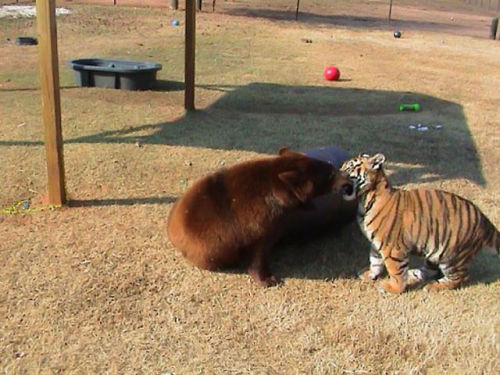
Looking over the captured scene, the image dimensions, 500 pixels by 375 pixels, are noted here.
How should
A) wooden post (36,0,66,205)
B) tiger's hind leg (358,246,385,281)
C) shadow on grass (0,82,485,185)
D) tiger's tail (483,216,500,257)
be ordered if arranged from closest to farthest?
tiger's tail (483,216,500,257) → tiger's hind leg (358,246,385,281) → wooden post (36,0,66,205) → shadow on grass (0,82,485,185)

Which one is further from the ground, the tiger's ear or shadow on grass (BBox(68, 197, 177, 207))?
the tiger's ear

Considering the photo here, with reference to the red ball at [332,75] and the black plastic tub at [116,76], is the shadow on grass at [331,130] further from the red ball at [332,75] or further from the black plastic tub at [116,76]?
the red ball at [332,75]

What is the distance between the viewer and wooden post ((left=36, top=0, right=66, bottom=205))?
4.91 m

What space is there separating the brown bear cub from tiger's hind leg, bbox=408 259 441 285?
796 mm

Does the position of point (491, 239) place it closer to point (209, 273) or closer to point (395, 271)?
point (395, 271)

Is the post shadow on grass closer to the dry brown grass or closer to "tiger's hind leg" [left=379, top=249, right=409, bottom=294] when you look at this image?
the dry brown grass

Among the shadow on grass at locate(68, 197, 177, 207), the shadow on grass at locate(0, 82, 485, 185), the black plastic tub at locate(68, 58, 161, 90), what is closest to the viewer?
the shadow on grass at locate(68, 197, 177, 207)

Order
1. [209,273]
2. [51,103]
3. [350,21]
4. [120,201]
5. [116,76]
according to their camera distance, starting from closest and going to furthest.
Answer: [209,273] < [51,103] < [120,201] < [116,76] < [350,21]

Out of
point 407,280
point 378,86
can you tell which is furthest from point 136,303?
point 378,86

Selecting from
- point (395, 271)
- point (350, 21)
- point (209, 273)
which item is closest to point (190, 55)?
point (209, 273)

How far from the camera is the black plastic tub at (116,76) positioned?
10.0m

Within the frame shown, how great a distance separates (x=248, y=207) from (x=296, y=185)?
0.36 metres

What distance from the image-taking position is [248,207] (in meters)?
3.92

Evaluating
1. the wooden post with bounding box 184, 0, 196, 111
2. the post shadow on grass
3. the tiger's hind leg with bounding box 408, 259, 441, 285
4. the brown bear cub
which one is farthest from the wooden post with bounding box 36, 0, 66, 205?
the post shadow on grass
